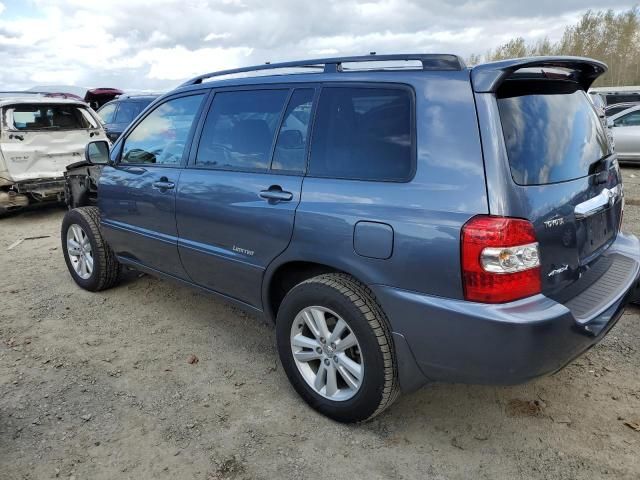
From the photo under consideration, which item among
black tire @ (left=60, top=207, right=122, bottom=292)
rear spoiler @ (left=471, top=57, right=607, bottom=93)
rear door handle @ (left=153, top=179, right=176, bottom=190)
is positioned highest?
rear spoiler @ (left=471, top=57, right=607, bottom=93)

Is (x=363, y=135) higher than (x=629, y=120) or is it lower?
higher

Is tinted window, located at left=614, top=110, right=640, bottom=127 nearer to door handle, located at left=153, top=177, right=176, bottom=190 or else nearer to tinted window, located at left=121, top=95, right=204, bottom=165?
tinted window, located at left=121, top=95, right=204, bottom=165

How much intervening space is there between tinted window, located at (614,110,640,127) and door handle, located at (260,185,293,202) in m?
11.7

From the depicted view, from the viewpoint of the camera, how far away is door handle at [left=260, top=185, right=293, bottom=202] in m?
2.71

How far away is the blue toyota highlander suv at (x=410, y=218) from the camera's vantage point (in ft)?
6.88

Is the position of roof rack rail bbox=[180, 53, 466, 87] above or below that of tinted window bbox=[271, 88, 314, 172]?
above

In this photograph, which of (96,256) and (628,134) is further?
(628,134)

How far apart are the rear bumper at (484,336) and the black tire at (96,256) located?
9.82 ft

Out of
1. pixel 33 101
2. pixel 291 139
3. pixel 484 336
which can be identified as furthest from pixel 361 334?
pixel 33 101

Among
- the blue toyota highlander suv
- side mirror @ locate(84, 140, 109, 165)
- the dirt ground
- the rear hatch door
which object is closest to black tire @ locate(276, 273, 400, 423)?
the blue toyota highlander suv

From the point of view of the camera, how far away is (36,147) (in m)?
7.46

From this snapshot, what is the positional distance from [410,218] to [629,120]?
1205 cm

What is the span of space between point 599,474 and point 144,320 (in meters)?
3.20

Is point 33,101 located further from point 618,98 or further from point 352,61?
→ point 618,98
